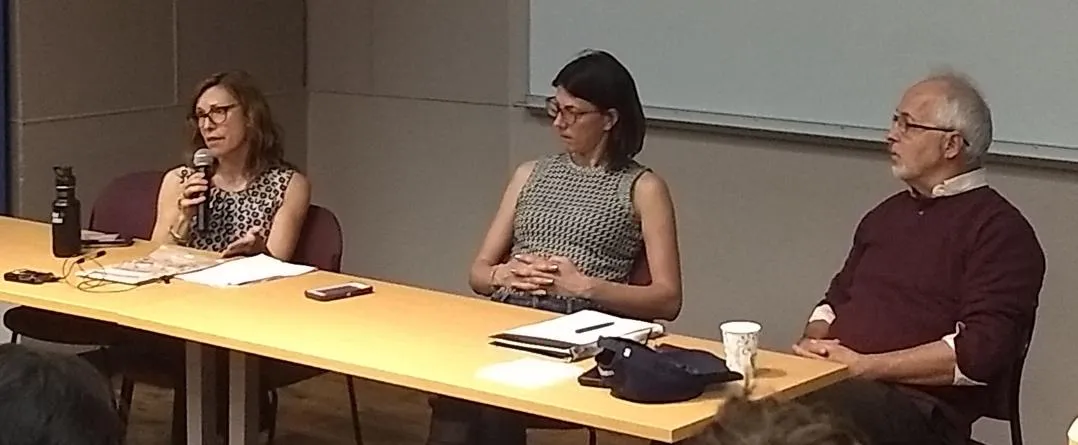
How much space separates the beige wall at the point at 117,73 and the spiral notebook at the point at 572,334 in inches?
98.3

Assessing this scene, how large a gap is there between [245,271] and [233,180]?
51cm

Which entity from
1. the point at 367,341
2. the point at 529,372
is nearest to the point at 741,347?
the point at 529,372

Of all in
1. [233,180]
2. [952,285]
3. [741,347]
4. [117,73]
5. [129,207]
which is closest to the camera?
[741,347]

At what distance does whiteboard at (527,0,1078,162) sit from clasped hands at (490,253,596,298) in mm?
1188


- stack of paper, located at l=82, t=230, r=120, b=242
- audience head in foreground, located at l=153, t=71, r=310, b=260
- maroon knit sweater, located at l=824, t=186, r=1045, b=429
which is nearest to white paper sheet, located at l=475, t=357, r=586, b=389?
maroon knit sweater, located at l=824, t=186, r=1045, b=429

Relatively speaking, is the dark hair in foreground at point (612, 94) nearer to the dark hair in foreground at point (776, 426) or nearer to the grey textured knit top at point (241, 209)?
the grey textured knit top at point (241, 209)

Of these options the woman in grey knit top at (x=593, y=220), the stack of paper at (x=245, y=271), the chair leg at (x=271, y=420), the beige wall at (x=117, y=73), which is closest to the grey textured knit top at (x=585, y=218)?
the woman in grey knit top at (x=593, y=220)

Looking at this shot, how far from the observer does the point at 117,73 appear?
5.34m

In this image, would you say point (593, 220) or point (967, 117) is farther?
point (593, 220)

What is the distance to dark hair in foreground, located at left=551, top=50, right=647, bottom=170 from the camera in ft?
12.6

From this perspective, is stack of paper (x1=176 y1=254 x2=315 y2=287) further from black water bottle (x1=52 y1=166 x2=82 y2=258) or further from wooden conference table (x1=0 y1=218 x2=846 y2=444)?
black water bottle (x1=52 y1=166 x2=82 y2=258)

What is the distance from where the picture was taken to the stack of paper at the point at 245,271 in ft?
12.0

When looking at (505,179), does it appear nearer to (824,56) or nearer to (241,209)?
(824,56)

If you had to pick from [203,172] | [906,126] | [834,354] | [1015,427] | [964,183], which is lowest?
[1015,427]
